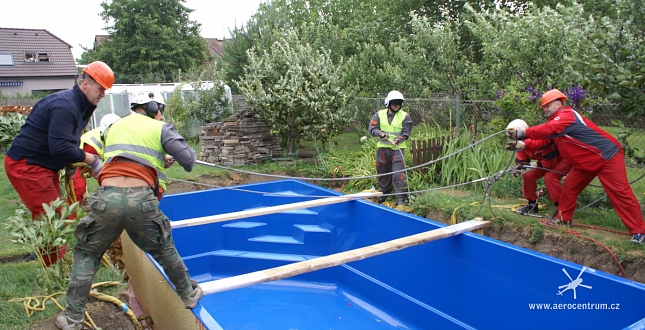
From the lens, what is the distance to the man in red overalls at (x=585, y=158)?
160 inches

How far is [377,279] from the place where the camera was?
466 cm

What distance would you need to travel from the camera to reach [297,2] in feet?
76.3

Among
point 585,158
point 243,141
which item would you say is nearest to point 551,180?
point 585,158

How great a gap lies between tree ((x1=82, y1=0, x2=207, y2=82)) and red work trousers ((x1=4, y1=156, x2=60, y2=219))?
24429 millimetres

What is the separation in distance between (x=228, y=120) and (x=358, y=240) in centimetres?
531

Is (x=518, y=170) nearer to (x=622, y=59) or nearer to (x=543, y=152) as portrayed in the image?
(x=543, y=152)

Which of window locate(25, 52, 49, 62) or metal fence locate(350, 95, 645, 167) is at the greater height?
window locate(25, 52, 49, 62)

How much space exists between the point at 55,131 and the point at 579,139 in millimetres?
4472

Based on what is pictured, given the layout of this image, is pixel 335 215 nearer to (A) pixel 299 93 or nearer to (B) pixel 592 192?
(B) pixel 592 192

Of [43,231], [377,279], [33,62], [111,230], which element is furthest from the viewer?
[33,62]

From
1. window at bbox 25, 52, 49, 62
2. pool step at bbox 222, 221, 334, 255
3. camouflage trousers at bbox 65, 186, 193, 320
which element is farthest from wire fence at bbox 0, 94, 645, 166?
window at bbox 25, 52, 49, 62

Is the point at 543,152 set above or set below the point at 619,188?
above

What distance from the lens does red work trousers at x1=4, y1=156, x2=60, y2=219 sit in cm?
365

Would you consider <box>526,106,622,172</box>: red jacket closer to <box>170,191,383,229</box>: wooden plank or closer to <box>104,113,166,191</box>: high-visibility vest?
<box>170,191,383,229</box>: wooden plank
